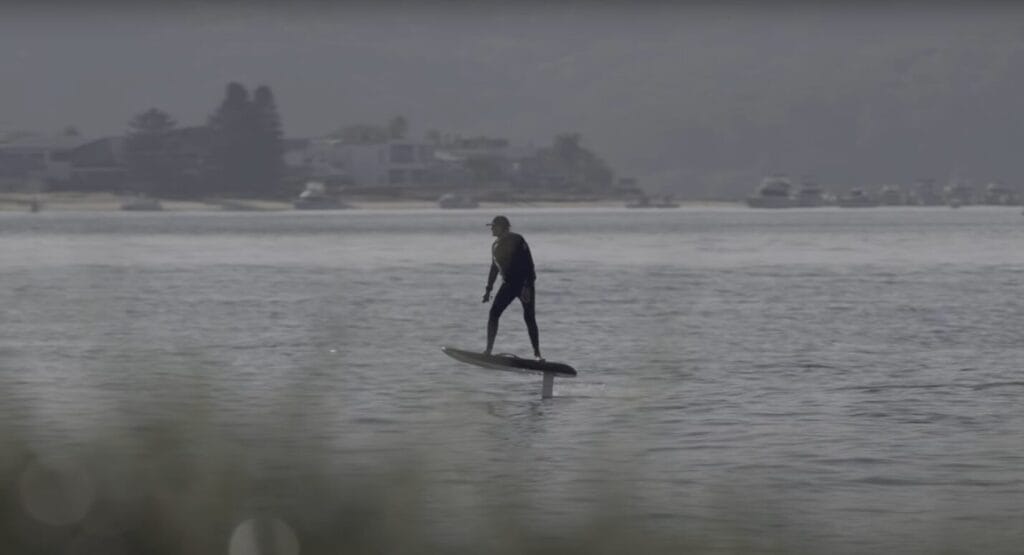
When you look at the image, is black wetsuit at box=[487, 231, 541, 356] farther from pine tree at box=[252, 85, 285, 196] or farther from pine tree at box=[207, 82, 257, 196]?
pine tree at box=[252, 85, 285, 196]

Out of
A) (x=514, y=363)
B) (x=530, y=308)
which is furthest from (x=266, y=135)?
(x=514, y=363)

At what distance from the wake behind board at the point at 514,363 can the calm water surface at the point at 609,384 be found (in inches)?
13.1

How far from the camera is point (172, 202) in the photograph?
612 feet

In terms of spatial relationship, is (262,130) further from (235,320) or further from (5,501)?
(5,501)

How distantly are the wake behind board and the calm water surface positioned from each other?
33cm

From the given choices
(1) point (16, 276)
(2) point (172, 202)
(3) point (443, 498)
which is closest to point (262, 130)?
(2) point (172, 202)

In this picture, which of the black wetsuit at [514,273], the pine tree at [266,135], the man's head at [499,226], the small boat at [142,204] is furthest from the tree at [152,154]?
the man's head at [499,226]

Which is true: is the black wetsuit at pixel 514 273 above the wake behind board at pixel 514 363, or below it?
above

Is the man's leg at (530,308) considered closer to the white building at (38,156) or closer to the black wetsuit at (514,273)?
the black wetsuit at (514,273)

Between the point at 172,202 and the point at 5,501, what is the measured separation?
593ft

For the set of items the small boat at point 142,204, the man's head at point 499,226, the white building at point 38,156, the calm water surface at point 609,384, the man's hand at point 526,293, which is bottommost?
the small boat at point 142,204

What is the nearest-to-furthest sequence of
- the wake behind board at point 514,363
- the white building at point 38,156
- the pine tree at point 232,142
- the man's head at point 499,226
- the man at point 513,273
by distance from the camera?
1. the man's head at point 499,226
2. the wake behind board at point 514,363
3. the man at point 513,273
4. the pine tree at point 232,142
5. the white building at point 38,156

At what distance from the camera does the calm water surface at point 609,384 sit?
8922 millimetres

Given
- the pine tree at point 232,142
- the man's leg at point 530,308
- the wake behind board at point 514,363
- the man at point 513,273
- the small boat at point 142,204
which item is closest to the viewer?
the wake behind board at point 514,363
